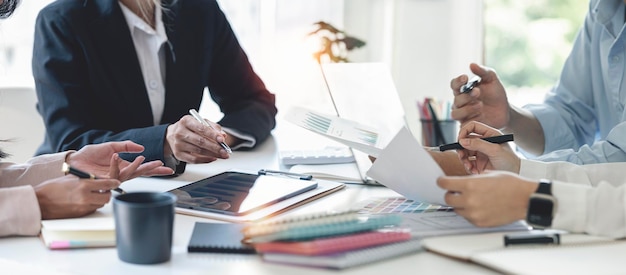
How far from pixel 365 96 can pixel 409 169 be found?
0.64 meters

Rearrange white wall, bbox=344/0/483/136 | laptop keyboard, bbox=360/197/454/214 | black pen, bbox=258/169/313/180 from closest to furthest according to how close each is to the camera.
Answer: laptop keyboard, bbox=360/197/454/214, black pen, bbox=258/169/313/180, white wall, bbox=344/0/483/136

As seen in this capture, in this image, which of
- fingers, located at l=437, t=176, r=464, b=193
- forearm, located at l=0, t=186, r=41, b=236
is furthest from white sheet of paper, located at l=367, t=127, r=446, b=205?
forearm, located at l=0, t=186, r=41, b=236

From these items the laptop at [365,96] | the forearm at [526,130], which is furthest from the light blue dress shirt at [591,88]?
the laptop at [365,96]

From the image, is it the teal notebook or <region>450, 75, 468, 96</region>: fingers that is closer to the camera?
the teal notebook

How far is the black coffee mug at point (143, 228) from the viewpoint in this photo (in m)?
0.92

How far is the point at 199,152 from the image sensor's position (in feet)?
4.85

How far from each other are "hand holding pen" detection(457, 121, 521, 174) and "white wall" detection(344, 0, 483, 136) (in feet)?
5.45

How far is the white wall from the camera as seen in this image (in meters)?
3.10

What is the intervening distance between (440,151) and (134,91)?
0.81 m

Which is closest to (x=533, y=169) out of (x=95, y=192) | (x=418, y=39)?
(x=95, y=192)

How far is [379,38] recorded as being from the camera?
3.16 metres

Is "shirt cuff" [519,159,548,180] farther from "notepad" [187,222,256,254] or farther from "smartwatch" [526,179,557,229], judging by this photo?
"notepad" [187,222,256,254]

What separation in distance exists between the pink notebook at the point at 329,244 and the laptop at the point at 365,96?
2.10ft

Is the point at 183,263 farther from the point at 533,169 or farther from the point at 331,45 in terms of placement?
the point at 331,45
